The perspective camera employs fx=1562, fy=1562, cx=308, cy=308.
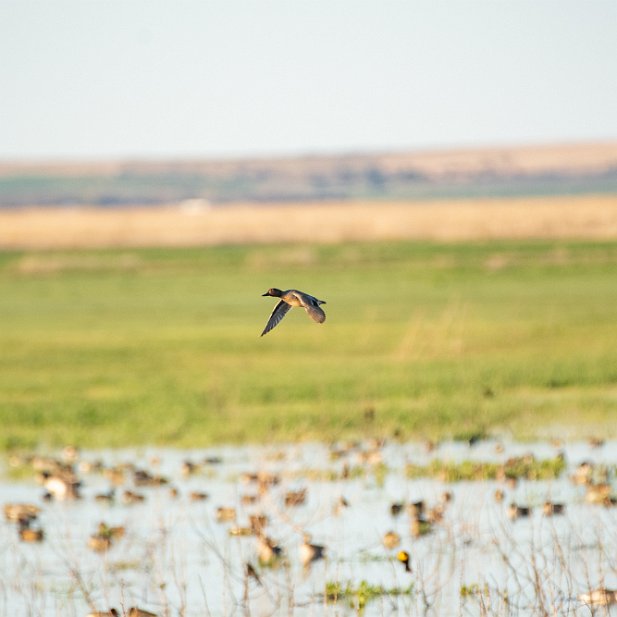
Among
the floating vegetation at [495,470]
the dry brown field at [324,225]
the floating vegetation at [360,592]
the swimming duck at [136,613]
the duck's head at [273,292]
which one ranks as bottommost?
the floating vegetation at [360,592]

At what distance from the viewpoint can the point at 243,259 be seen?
6625 centimetres

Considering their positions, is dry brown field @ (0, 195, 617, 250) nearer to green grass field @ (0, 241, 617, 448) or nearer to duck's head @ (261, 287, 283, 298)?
green grass field @ (0, 241, 617, 448)

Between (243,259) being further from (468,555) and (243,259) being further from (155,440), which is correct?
(468,555)

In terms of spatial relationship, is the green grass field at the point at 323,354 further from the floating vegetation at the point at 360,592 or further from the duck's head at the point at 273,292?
the duck's head at the point at 273,292

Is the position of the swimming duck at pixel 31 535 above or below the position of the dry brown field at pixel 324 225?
below

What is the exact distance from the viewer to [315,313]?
25.8ft

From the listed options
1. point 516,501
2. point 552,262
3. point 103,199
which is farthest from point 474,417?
point 103,199

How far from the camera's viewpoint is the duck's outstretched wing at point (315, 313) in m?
7.77

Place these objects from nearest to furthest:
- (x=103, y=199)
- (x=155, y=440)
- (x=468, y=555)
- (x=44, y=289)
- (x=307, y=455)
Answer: (x=468, y=555)
(x=307, y=455)
(x=155, y=440)
(x=44, y=289)
(x=103, y=199)

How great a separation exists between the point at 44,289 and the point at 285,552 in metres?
42.4

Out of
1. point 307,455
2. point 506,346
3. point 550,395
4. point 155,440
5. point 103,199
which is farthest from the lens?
point 103,199

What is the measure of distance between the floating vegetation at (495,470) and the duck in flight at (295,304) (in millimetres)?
7529

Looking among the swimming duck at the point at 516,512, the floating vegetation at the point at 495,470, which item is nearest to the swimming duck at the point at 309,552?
the swimming duck at the point at 516,512

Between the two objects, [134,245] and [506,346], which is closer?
[506,346]
